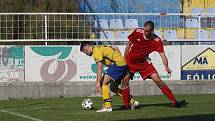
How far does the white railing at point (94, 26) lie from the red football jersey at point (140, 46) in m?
5.56

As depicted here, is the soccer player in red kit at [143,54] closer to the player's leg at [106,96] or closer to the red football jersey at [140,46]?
the red football jersey at [140,46]

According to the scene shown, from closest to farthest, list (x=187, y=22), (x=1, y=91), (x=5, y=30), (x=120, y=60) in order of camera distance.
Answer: (x=120, y=60)
(x=1, y=91)
(x=5, y=30)
(x=187, y=22)

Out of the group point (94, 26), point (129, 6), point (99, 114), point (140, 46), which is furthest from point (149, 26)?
point (129, 6)

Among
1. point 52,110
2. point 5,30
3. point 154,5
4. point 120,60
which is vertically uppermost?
point 154,5

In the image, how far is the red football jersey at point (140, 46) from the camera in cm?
1353

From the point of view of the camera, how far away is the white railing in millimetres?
19000

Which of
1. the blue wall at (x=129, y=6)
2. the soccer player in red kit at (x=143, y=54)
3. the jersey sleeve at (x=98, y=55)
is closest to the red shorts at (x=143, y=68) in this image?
the soccer player in red kit at (x=143, y=54)

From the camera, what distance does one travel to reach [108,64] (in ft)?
42.7

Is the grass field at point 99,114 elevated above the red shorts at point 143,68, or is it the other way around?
the red shorts at point 143,68

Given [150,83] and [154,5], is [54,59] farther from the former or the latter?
[154,5]

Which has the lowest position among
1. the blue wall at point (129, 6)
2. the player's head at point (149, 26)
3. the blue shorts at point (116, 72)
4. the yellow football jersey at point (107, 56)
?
the blue shorts at point (116, 72)

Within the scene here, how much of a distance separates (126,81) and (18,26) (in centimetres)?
676

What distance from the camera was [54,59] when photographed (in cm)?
1836

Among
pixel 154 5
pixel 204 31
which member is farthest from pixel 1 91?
pixel 154 5
